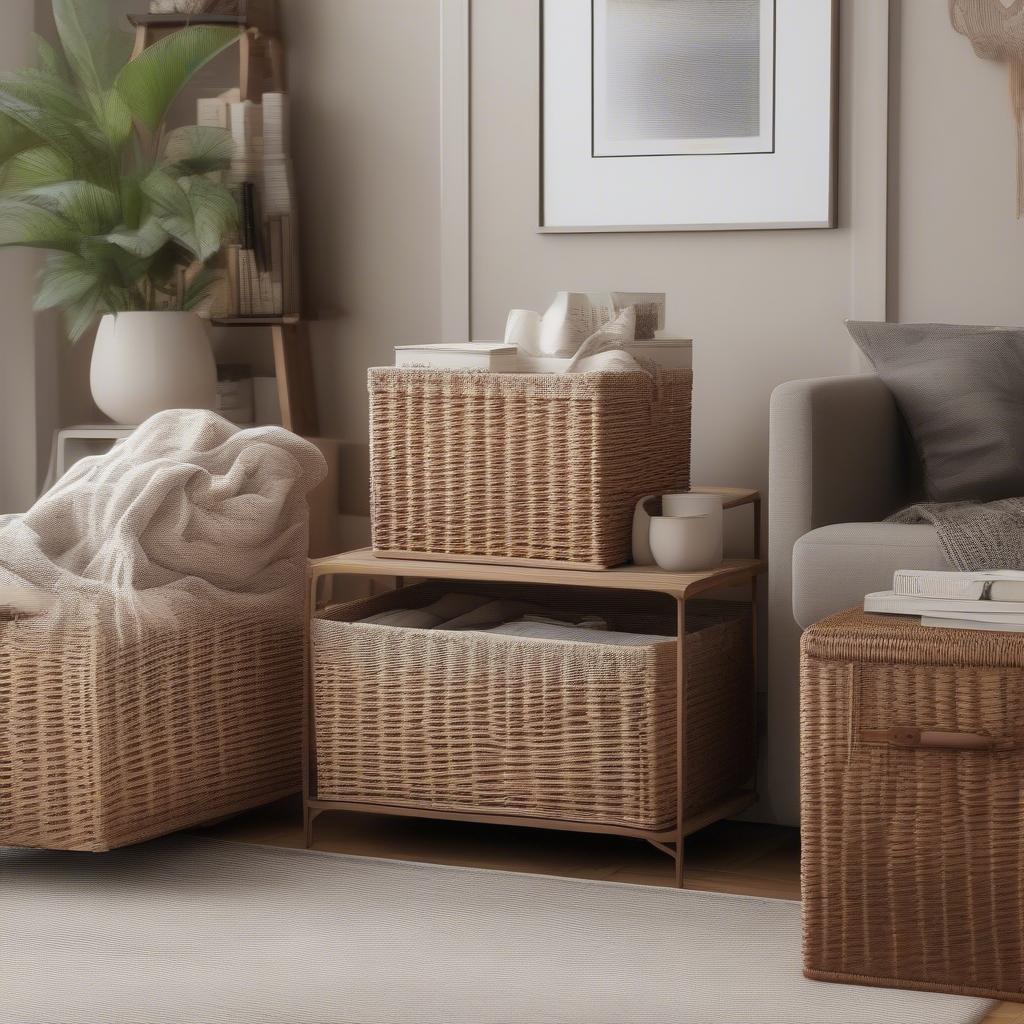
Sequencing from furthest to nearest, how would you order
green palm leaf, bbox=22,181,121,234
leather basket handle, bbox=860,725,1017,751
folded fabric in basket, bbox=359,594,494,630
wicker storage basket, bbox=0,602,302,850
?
green palm leaf, bbox=22,181,121,234 → folded fabric in basket, bbox=359,594,494,630 → wicker storage basket, bbox=0,602,302,850 → leather basket handle, bbox=860,725,1017,751

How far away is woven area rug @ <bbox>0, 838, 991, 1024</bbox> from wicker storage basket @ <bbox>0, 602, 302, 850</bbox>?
92 mm

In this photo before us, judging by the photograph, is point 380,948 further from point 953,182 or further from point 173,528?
point 953,182

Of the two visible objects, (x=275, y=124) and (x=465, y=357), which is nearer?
(x=465, y=357)

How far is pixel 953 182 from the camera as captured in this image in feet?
9.80

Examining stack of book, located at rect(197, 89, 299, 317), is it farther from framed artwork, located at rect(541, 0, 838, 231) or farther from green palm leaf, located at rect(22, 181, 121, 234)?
framed artwork, located at rect(541, 0, 838, 231)

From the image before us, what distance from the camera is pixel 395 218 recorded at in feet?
11.2

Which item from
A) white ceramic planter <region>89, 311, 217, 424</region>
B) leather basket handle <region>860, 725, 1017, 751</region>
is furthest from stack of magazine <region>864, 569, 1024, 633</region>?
white ceramic planter <region>89, 311, 217, 424</region>

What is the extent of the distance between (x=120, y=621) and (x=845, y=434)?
1.17m

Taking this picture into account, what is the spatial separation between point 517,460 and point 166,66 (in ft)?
3.84

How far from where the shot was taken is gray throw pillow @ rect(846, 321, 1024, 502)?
267 cm

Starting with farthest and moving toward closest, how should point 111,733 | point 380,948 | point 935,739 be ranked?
point 111,733
point 380,948
point 935,739

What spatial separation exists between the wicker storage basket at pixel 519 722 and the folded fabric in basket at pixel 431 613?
0.07 m

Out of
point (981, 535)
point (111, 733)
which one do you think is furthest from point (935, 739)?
point (111, 733)

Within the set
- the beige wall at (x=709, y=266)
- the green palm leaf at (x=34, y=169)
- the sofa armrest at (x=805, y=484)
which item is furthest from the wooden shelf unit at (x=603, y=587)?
the green palm leaf at (x=34, y=169)
